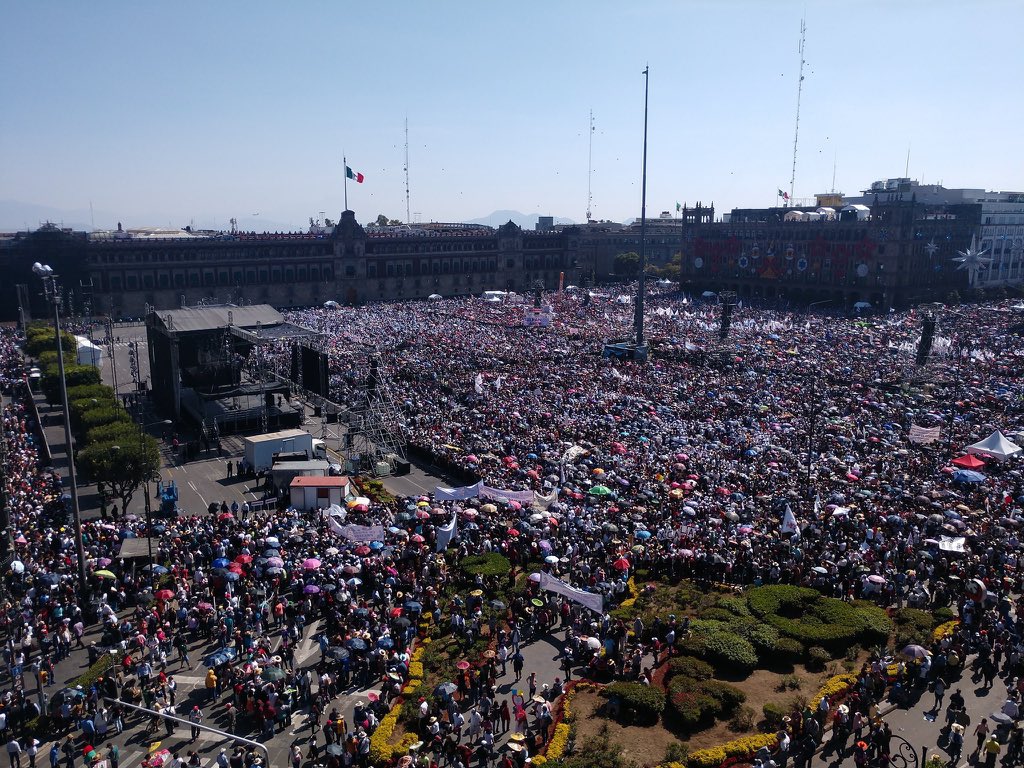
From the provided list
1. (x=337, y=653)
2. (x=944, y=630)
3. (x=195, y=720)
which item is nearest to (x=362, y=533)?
(x=337, y=653)

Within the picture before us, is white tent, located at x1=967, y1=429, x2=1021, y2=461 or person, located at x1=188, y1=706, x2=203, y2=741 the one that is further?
white tent, located at x1=967, y1=429, x2=1021, y2=461

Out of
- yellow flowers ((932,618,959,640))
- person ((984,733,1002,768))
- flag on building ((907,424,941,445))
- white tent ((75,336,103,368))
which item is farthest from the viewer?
white tent ((75,336,103,368))

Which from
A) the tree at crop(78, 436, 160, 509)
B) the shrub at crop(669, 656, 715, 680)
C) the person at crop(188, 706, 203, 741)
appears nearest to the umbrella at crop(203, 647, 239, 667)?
the person at crop(188, 706, 203, 741)

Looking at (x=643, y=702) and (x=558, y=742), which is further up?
(x=643, y=702)

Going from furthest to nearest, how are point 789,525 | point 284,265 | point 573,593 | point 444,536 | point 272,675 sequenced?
Answer: point 284,265
point 444,536
point 789,525
point 573,593
point 272,675

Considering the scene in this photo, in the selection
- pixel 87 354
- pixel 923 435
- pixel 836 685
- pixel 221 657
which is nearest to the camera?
pixel 836 685

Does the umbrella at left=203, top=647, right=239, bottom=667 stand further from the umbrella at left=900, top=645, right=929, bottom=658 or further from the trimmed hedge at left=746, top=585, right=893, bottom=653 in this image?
the umbrella at left=900, top=645, right=929, bottom=658

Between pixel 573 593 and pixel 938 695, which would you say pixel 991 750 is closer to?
pixel 938 695
